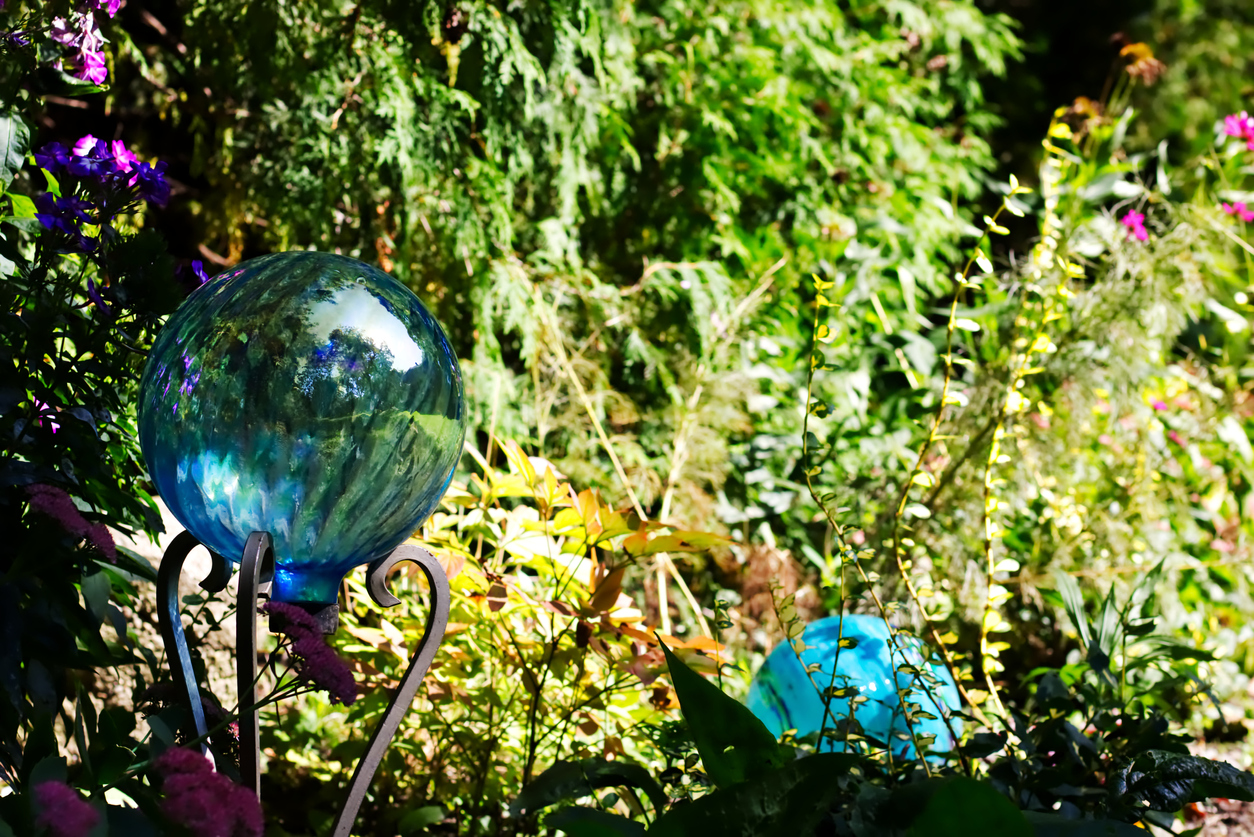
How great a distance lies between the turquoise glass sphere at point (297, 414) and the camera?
111 cm

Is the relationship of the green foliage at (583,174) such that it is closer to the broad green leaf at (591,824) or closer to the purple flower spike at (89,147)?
the purple flower spike at (89,147)

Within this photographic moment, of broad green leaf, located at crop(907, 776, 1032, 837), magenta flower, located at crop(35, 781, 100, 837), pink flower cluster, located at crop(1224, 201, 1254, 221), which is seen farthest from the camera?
pink flower cluster, located at crop(1224, 201, 1254, 221)

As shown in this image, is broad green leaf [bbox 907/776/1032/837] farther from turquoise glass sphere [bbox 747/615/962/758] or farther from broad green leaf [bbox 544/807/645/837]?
turquoise glass sphere [bbox 747/615/962/758]

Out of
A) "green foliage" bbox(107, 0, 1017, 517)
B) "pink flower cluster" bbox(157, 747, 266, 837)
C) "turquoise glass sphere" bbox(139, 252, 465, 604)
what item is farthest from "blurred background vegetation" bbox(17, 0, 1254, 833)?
"pink flower cluster" bbox(157, 747, 266, 837)

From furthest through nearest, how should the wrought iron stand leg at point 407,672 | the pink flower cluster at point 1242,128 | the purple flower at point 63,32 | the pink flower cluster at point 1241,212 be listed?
the pink flower cluster at point 1241,212
the pink flower cluster at point 1242,128
the purple flower at point 63,32
the wrought iron stand leg at point 407,672

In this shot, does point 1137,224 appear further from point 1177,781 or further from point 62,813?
point 62,813

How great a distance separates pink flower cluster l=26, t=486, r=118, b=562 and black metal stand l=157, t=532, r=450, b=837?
0.15 meters

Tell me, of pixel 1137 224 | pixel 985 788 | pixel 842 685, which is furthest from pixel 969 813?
pixel 1137 224

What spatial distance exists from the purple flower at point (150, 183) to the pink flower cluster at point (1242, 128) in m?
3.69

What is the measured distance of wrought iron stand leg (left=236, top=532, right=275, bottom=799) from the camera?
1.08 m

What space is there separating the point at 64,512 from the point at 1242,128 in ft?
13.2

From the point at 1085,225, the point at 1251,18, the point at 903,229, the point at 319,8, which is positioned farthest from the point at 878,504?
the point at 1251,18

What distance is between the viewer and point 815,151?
3809mm

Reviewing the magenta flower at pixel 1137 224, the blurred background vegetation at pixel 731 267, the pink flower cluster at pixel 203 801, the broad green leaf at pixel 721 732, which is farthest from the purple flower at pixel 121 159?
the magenta flower at pixel 1137 224
